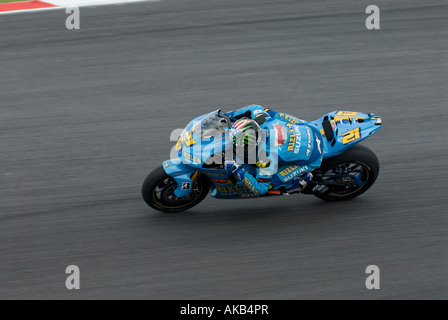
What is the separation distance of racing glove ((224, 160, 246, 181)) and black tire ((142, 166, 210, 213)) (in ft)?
1.85

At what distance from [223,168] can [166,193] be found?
2.47 ft

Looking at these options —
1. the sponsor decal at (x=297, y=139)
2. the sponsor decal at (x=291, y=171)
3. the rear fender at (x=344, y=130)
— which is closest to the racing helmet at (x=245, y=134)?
the sponsor decal at (x=297, y=139)

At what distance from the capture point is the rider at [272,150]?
585 cm

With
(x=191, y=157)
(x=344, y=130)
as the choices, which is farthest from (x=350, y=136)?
(x=191, y=157)

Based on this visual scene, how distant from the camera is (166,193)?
6434 mm

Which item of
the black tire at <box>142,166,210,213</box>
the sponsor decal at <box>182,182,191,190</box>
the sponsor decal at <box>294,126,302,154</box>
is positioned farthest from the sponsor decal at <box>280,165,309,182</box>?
the sponsor decal at <box>182,182,191,190</box>

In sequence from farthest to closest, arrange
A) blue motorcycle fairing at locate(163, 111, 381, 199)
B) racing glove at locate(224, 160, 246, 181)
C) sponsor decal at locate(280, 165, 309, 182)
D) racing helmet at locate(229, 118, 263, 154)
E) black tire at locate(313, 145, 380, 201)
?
black tire at locate(313, 145, 380, 201) → sponsor decal at locate(280, 165, 309, 182) → blue motorcycle fairing at locate(163, 111, 381, 199) → racing glove at locate(224, 160, 246, 181) → racing helmet at locate(229, 118, 263, 154)

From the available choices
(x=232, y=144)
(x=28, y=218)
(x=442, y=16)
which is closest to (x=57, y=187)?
(x=28, y=218)

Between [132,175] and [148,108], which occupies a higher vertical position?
[148,108]

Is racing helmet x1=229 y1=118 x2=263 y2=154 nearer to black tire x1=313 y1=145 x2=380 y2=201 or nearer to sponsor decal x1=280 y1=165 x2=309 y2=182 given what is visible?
sponsor decal x1=280 y1=165 x2=309 y2=182

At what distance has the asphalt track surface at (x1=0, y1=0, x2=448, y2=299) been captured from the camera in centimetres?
590

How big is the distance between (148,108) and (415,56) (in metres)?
4.47
